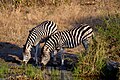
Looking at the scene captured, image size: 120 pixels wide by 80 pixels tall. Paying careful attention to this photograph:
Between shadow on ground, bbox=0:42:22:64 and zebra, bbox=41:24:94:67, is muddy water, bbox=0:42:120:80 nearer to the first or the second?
shadow on ground, bbox=0:42:22:64

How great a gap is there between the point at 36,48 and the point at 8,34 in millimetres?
3412

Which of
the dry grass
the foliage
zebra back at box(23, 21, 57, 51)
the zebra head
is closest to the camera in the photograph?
the foliage

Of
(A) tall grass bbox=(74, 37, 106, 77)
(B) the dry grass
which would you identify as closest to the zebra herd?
(A) tall grass bbox=(74, 37, 106, 77)

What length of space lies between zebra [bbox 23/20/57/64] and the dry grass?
2117 millimetres

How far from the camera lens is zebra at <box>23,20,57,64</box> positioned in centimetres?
1400

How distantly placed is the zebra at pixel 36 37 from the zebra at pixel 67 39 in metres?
0.58

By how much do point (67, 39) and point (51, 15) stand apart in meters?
6.19

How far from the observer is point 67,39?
14.4 metres

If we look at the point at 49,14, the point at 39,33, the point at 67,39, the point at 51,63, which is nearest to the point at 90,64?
the point at 51,63

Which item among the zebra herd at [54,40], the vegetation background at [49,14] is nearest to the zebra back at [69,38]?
the zebra herd at [54,40]

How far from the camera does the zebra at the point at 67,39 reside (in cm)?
1391

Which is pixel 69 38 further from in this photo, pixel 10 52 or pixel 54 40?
pixel 10 52

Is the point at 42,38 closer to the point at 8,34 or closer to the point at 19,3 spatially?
the point at 8,34

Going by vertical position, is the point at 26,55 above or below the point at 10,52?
below
